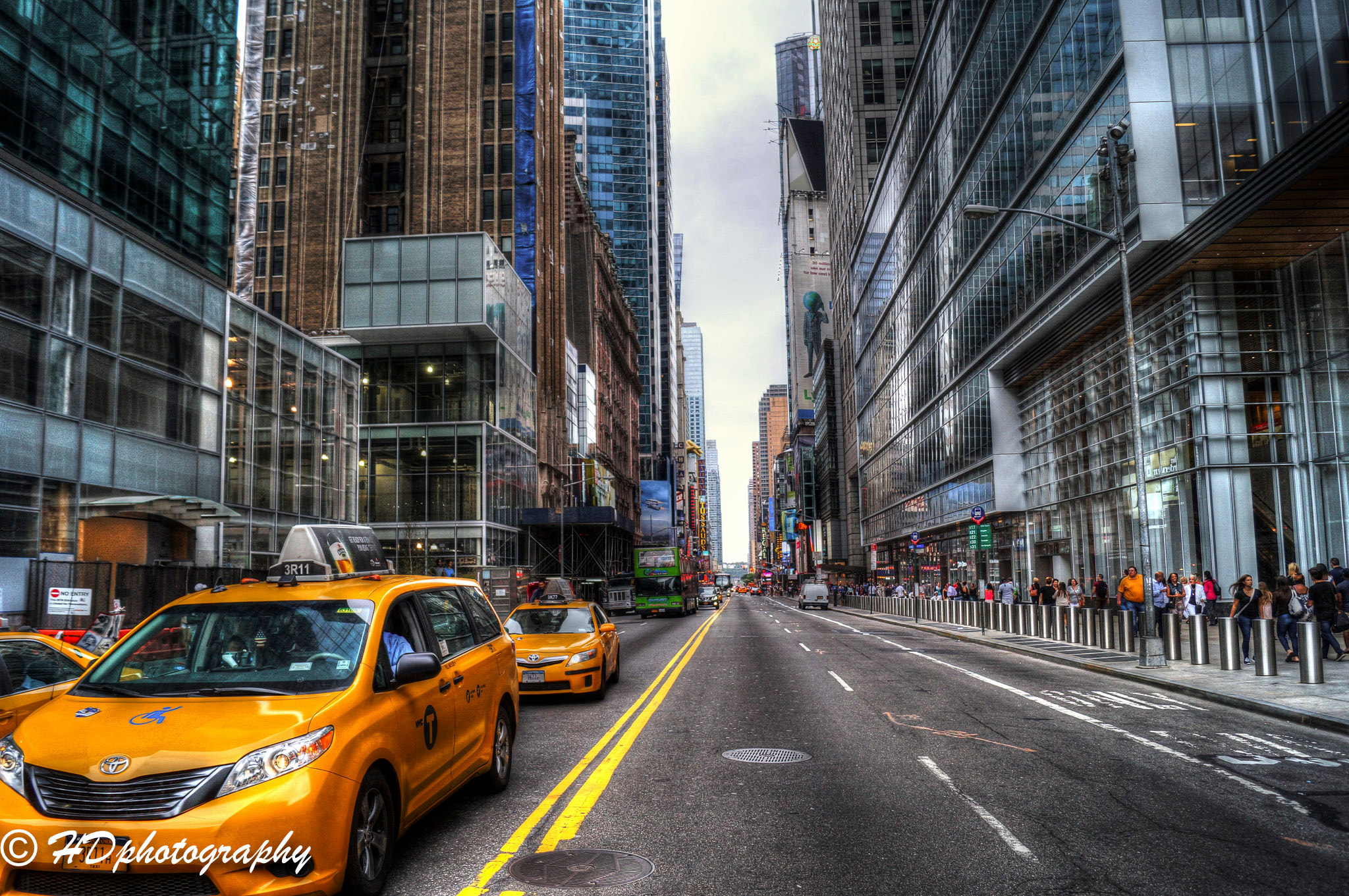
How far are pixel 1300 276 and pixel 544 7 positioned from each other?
56768 millimetres

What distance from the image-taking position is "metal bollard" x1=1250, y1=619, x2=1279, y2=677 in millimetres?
14656

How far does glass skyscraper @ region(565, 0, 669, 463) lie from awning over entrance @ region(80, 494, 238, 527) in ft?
430

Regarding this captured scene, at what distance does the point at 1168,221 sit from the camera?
25.0m

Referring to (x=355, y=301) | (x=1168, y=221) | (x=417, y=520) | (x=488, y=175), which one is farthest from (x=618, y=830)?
(x=488, y=175)

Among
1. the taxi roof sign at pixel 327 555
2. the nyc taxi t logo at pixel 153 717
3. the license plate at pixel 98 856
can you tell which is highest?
the taxi roof sign at pixel 327 555

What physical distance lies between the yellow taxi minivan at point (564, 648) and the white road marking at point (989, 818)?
5.35 m

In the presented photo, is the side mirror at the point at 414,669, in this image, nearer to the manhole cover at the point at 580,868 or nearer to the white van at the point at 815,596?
the manhole cover at the point at 580,868

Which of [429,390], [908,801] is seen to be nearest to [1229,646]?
[908,801]

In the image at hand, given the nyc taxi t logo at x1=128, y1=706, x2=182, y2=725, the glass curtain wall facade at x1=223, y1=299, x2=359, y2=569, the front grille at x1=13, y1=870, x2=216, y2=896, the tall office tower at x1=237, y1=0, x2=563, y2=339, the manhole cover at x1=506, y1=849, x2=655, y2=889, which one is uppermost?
the tall office tower at x1=237, y1=0, x2=563, y2=339

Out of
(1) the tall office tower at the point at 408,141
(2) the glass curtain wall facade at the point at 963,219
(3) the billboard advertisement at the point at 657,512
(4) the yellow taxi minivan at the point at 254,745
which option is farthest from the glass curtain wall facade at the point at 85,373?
(3) the billboard advertisement at the point at 657,512

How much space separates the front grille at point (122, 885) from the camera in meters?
4.01

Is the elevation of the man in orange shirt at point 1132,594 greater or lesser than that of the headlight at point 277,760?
lesser

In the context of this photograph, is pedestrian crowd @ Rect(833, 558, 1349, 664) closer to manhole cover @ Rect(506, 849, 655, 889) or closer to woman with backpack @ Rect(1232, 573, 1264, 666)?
woman with backpack @ Rect(1232, 573, 1264, 666)

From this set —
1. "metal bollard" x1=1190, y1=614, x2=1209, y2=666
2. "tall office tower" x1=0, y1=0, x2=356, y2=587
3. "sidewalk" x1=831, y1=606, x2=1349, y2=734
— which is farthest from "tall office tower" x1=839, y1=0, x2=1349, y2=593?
"tall office tower" x1=0, y1=0, x2=356, y2=587
